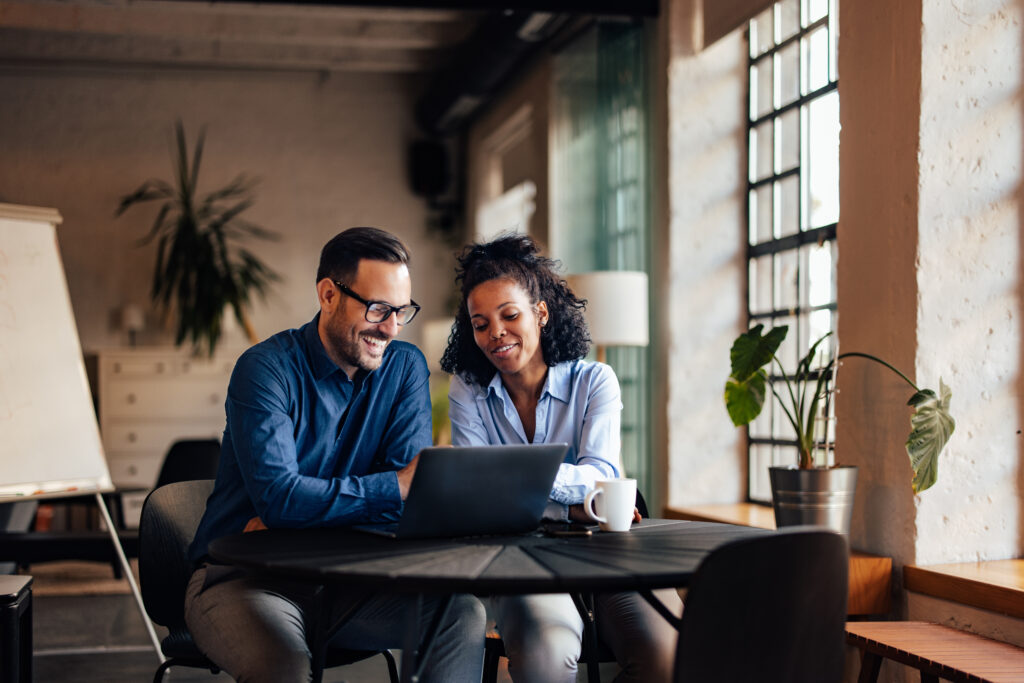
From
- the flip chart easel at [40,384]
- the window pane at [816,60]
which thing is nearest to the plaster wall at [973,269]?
the window pane at [816,60]

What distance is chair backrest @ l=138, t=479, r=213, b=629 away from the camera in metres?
2.44

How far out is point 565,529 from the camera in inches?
81.8

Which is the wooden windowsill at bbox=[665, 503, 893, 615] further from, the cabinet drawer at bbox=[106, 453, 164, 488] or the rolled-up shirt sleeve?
the cabinet drawer at bbox=[106, 453, 164, 488]

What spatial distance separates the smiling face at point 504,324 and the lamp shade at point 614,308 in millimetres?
1888

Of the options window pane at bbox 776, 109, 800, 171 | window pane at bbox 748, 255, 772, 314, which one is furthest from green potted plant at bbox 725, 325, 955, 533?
window pane at bbox 776, 109, 800, 171

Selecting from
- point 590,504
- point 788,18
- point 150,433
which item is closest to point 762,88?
point 788,18

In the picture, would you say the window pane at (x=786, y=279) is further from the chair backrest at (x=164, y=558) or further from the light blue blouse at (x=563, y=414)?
the chair backrest at (x=164, y=558)

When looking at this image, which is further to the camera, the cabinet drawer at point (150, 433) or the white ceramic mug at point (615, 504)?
the cabinet drawer at point (150, 433)

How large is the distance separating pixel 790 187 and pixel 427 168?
190 inches

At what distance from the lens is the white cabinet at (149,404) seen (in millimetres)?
7867

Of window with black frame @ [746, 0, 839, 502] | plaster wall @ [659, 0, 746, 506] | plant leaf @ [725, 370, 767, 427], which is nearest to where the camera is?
plant leaf @ [725, 370, 767, 427]

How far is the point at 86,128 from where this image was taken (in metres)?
8.44

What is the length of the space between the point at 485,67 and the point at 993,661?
5.28 m

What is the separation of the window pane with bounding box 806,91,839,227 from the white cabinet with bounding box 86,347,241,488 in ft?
17.4
